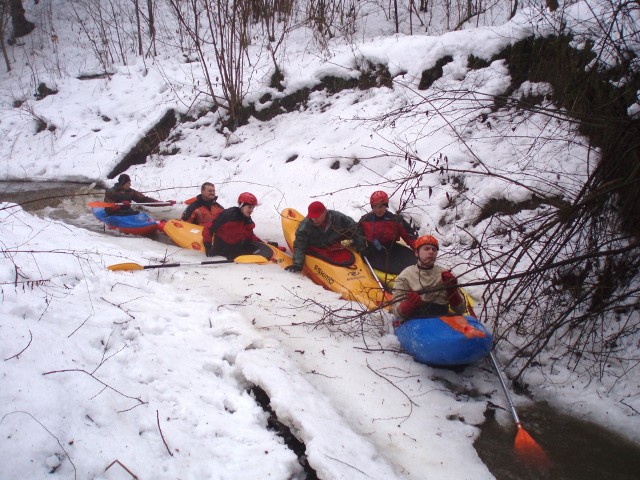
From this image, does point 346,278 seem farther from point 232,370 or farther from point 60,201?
point 60,201

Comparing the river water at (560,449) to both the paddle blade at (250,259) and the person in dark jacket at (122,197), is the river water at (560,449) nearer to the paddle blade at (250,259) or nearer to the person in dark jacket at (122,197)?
the paddle blade at (250,259)

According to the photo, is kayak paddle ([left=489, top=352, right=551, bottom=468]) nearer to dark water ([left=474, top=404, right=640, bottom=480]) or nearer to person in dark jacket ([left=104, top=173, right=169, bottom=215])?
dark water ([left=474, top=404, right=640, bottom=480])

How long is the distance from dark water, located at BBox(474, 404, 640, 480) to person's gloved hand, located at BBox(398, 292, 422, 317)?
1077 millimetres

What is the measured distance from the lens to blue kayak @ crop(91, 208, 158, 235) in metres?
7.80

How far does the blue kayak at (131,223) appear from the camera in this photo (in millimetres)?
7797

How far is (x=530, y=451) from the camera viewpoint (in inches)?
115

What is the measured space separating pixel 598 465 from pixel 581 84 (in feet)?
9.87

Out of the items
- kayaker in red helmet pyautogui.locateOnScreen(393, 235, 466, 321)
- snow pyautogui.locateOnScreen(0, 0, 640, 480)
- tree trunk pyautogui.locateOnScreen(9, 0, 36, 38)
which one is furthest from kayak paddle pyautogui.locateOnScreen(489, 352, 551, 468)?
tree trunk pyautogui.locateOnScreen(9, 0, 36, 38)

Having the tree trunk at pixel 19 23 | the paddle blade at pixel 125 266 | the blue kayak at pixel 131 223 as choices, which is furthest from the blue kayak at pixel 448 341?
the tree trunk at pixel 19 23

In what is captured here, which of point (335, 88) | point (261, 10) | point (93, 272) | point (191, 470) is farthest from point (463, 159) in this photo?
point (261, 10)

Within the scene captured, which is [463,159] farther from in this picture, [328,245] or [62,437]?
[62,437]

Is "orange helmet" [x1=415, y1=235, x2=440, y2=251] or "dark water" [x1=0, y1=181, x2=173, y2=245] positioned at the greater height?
"orange helmet" [x1=415, y1=235, x2=440, y2=251]

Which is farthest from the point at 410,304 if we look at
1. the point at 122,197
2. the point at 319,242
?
the point at 122,197

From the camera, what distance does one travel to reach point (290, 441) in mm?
2555
